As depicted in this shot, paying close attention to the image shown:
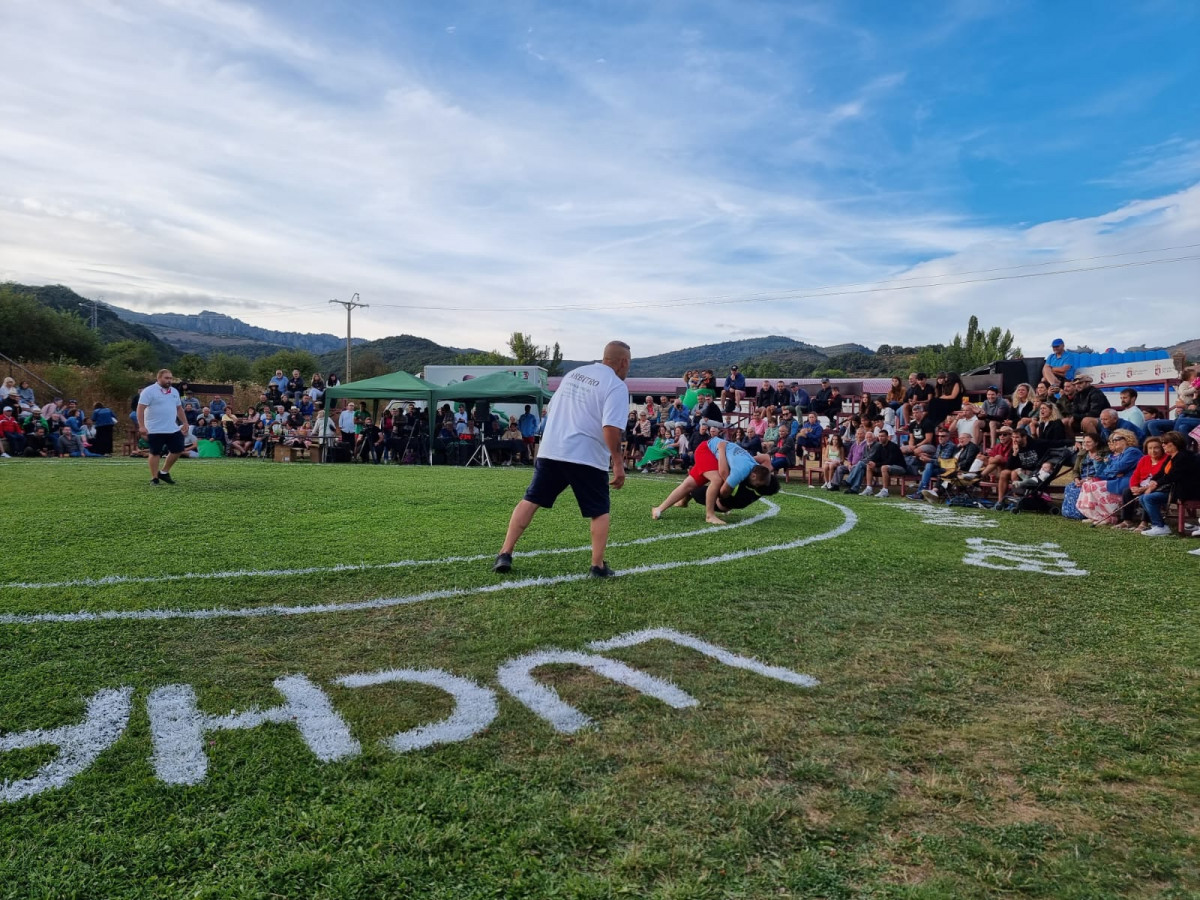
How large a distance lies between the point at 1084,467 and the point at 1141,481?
1239mm

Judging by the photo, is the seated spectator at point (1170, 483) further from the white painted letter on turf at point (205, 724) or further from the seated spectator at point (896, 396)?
the white painted letter on turf at point (205, 724)

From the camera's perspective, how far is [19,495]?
9.08 metres

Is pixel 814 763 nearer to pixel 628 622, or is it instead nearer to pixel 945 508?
pixel 628 622

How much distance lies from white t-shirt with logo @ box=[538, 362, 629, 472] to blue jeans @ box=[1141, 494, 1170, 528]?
715 centimetres

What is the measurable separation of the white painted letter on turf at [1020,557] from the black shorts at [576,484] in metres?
3.38

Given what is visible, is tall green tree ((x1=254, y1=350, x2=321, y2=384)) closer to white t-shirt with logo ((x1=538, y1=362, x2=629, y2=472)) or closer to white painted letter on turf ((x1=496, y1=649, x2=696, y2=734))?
white t-shirt with logo ((x1=538, y1=362, x2=629, y2=472))

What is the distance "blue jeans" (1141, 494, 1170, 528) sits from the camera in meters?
8.67

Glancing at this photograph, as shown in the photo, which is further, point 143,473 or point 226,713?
point 143,473

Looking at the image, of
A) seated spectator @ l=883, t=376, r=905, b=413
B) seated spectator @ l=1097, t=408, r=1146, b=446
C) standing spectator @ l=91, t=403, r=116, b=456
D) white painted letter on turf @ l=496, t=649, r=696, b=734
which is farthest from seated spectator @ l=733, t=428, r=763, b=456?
standing spectator @ l=91, t=403, r=116, b=456

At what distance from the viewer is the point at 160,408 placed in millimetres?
10797

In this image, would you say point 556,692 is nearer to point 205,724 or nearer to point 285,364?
point 205,724

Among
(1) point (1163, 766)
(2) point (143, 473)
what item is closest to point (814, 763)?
(1) point (1163, 766)

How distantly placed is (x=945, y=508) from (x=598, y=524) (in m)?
7.94

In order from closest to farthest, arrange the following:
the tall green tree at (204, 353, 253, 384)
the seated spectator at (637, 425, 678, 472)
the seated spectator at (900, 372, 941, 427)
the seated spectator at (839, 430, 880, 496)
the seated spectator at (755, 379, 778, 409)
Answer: the seated spectator at (839, 430, 880, 496) → the seated spectator at (900, 372, 941, 427) → the seated spectator at (637, 425, 678, 472) → the seated spectator at (755, 379, 778, 409) → the tall green tree at (204, 353, 253, 384)
